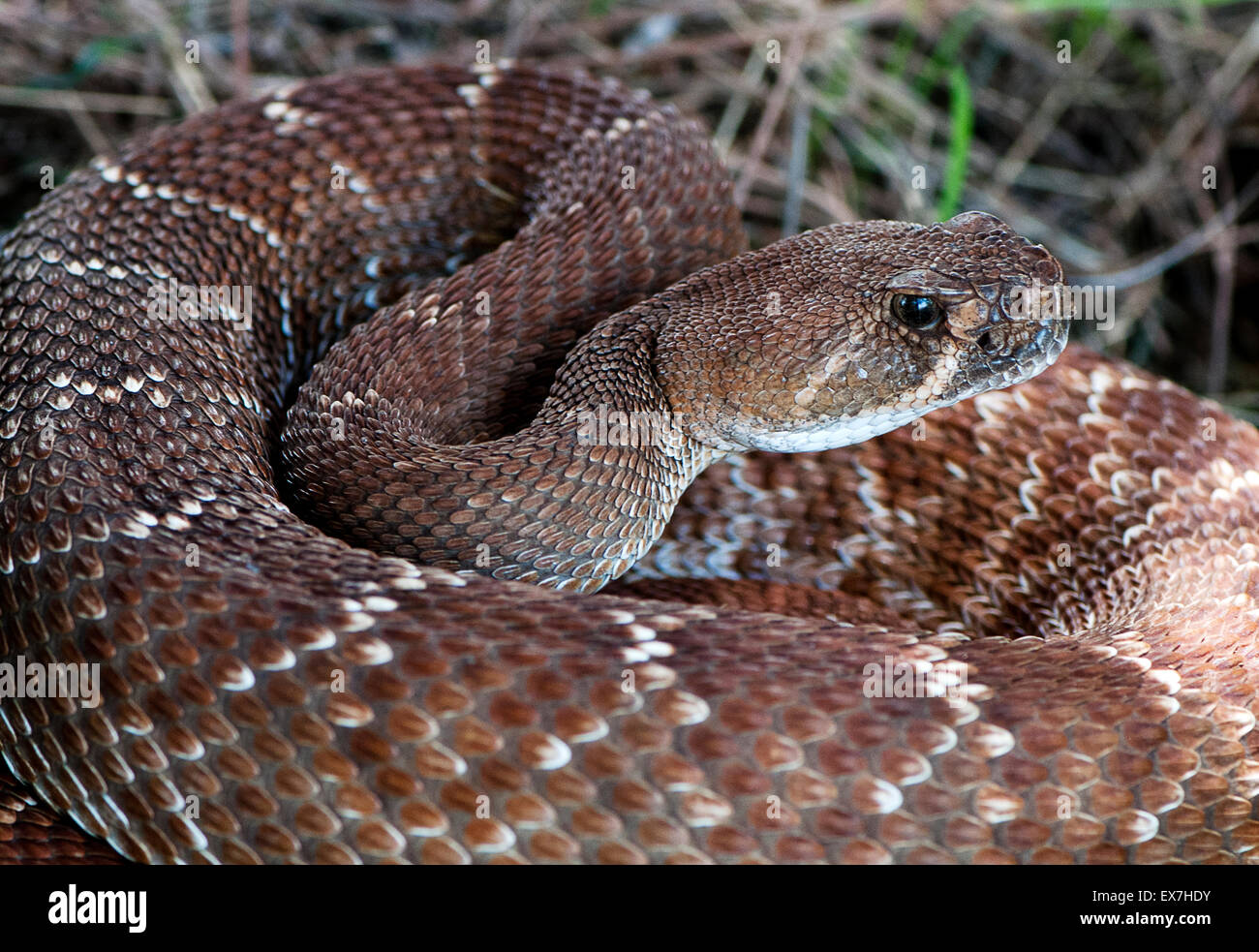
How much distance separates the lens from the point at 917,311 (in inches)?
127

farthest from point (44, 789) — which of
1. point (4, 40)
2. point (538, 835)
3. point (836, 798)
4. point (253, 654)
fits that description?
point (4, 40)

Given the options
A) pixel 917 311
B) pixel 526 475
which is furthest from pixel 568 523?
pixel 917 311

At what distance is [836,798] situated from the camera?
2539 millimetres

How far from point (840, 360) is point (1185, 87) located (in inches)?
156

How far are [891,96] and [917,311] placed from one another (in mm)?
3034

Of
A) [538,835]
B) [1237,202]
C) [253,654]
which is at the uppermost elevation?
[1237,202]

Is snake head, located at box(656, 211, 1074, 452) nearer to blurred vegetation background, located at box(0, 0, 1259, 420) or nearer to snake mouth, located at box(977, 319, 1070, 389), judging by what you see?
snake mouth, located at box(977, 319, 1070, 389)

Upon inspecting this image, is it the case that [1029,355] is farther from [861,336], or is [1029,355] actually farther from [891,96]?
[891,96]

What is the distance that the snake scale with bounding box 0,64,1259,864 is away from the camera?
2549 millimetres

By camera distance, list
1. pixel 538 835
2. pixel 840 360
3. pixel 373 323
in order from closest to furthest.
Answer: pixel 538 835, pixel 840 360, pixel 373 323

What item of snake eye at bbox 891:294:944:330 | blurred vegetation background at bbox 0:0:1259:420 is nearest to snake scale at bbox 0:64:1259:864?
snake eye at bbox 891:294:944:330
